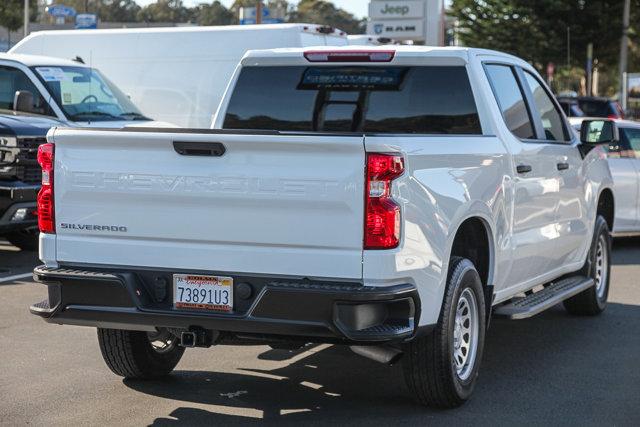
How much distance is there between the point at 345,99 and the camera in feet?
24.8

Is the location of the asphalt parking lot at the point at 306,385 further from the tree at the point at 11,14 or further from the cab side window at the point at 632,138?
the tree at the point at 11,14

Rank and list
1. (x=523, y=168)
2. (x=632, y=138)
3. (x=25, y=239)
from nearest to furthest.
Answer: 1. (x=523, y=168)
2. (x=25, y=239)
3. (x=632, y=138)

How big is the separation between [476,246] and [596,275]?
303cm

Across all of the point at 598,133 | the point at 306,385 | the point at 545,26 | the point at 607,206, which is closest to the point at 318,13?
the point at 545,26

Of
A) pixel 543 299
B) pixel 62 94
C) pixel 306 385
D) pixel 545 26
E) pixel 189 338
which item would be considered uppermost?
pixel 545 26

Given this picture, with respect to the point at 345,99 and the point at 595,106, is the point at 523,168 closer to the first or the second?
the point at 345,99

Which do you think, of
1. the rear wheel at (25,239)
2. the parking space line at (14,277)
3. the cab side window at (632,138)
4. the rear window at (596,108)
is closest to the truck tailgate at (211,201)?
the parking space line at (14,277)

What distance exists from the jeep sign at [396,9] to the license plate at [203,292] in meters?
64.7

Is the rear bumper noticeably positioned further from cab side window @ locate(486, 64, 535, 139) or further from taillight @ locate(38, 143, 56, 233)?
cab side window @ locate(486, 64, 535, 139)

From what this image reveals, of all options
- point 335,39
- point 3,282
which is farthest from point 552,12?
point 3,282

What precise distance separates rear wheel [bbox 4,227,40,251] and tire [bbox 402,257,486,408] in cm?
785

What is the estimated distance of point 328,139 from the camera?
5.41 meters

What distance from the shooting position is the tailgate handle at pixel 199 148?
563cm

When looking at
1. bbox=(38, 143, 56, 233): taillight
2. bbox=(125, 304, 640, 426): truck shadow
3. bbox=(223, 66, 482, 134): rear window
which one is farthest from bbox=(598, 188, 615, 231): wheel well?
bbox=(38, 143, 56, 233): taillight
